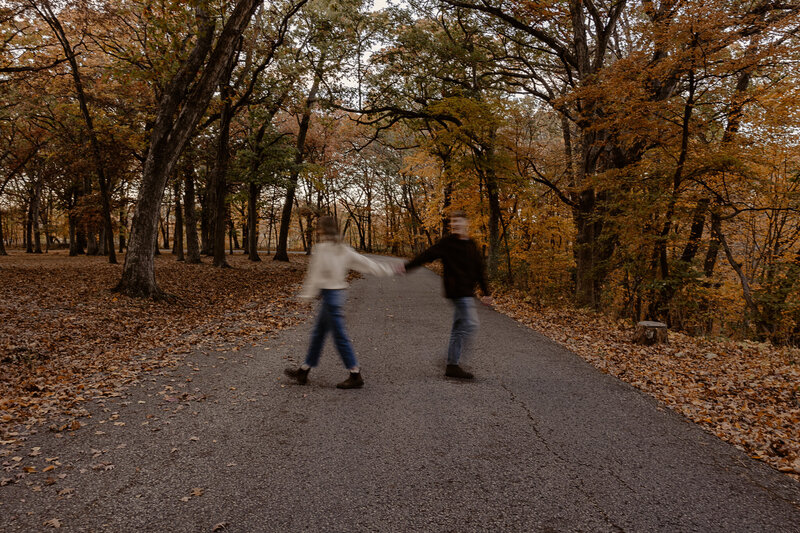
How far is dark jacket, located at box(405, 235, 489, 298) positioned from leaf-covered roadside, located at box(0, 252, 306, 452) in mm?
4155

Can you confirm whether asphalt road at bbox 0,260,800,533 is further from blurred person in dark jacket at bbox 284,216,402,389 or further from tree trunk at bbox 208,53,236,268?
tree trunk at bbox 208,53,236,268

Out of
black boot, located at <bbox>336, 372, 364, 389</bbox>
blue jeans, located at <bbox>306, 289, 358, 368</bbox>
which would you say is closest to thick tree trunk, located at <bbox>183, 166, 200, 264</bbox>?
blue jeans, located at <bbox>306, 289, 358, 368</bbox>

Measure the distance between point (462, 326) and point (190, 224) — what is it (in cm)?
2076

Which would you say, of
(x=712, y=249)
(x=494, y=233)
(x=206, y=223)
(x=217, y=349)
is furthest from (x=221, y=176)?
(x=712, y=249)

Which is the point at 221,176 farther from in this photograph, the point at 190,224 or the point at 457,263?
the point at 457,263

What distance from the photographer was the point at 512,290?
15.9 meters

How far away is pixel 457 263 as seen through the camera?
5.34 metres

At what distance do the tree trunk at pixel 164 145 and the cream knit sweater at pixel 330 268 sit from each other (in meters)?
7.16

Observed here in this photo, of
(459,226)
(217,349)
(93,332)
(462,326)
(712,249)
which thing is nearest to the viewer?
(459,226)

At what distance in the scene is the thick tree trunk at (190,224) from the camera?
21047 millimetres

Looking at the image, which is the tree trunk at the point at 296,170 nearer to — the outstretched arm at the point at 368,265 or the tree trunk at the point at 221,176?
the tree trunk at the point at 221,176

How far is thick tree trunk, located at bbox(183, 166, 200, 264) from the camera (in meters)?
21.0

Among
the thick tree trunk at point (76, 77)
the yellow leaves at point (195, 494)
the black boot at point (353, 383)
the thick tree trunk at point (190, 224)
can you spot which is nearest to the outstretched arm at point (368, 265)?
the black boot at point (353, 383)

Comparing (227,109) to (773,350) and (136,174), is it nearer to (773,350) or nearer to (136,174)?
(136,174)
